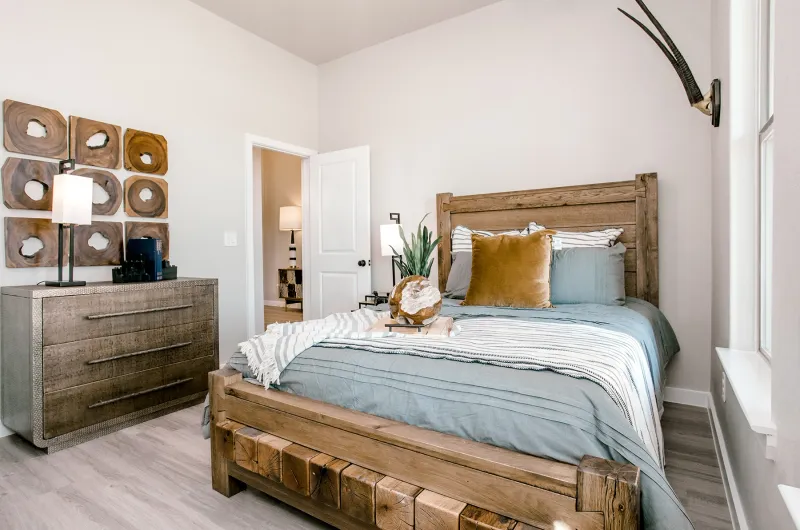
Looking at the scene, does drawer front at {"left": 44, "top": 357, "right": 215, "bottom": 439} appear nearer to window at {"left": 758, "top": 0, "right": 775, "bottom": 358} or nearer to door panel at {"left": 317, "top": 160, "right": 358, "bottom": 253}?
door panel at {"left": 317, "top": 160, "right": 358, "bottom": 253}

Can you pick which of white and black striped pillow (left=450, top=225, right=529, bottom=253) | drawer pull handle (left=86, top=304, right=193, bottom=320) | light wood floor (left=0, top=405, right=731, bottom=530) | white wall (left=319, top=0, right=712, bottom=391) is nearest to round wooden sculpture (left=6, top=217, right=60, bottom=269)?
drawer pull handle (left=86, top=304, right=193, bottom=320)

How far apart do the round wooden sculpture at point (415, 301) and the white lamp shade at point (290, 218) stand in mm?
4956

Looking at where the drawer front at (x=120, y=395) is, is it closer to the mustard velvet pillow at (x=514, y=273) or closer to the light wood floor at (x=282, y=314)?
the mustard velvet pillow at (x=514, y=273)

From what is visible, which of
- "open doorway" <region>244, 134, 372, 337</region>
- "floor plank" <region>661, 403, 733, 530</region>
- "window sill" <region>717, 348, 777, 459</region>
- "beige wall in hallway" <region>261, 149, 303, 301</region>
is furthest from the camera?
"beige wall in hallway" <region>261, 149, 303, 301</region>

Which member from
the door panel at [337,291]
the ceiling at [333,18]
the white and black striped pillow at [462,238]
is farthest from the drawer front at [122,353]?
the ceiling at [333,18]

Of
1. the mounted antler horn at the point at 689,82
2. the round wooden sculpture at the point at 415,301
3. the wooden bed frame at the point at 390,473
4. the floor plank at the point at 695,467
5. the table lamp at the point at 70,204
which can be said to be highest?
the mounted antler horn at the point at 689,82

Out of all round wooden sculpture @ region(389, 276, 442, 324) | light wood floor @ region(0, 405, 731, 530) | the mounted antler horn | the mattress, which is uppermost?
the mounted antler horn

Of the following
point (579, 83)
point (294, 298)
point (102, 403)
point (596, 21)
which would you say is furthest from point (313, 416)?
point (294, 298)

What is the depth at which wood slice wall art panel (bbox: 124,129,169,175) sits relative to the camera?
295 cm

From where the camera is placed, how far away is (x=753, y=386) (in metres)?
1.35

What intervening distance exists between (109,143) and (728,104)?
136 inches

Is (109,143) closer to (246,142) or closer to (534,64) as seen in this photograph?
(246,142)

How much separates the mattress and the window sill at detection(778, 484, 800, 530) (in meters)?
0.28

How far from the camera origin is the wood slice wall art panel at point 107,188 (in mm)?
2762
